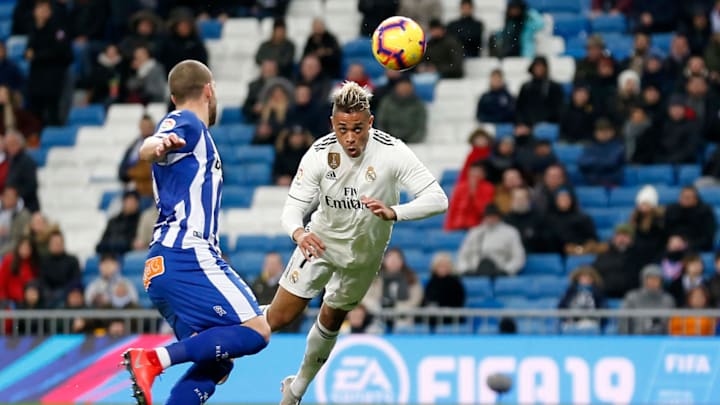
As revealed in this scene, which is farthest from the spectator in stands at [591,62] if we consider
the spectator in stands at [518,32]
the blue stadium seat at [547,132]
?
the spectator in stands at [518,32]

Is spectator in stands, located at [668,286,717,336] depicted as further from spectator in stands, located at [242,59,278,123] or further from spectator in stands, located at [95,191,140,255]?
spectator in stands, located at [242,59,278,123]

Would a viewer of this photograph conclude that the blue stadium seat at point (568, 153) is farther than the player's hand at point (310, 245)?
Yes

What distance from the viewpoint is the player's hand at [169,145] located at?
969 cm

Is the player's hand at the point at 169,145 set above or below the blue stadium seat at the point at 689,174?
above

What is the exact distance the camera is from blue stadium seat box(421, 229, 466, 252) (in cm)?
2056

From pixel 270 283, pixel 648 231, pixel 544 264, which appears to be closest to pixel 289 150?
pixel 270 283

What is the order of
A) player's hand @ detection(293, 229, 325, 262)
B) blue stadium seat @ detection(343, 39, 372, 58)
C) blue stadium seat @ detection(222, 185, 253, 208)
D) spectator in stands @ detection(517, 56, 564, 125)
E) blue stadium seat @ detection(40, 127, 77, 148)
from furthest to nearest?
blue stadium seat @ detection(40, 127, 77, 148) < blue stadium seat @ detection(343, 39, 372, 58) < blue stadium seat @ detection(222, 185, 253, 208) < spectator in stands @ detection(517, 56, 564, 125) < player's hand @ detection(293, 229, 325, 262)

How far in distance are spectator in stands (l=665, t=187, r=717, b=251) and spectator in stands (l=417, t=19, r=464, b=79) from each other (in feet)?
15.0

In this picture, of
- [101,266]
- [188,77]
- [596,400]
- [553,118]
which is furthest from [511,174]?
[188,77]

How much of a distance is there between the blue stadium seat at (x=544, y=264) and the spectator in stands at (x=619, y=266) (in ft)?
2.70

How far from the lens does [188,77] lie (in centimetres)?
1036

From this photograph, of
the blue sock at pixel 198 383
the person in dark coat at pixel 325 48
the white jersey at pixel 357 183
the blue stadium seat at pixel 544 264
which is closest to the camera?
the blue sock at pixel 198 383

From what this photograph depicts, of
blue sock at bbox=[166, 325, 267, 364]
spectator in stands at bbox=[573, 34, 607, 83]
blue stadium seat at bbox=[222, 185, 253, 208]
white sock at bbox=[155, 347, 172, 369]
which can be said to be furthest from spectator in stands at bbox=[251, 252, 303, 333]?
white sock at bbox=[155, 347, 172, 369]

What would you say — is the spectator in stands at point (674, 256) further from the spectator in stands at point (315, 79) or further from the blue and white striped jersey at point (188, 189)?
the blue and white striped jersey at point (188, 189)
